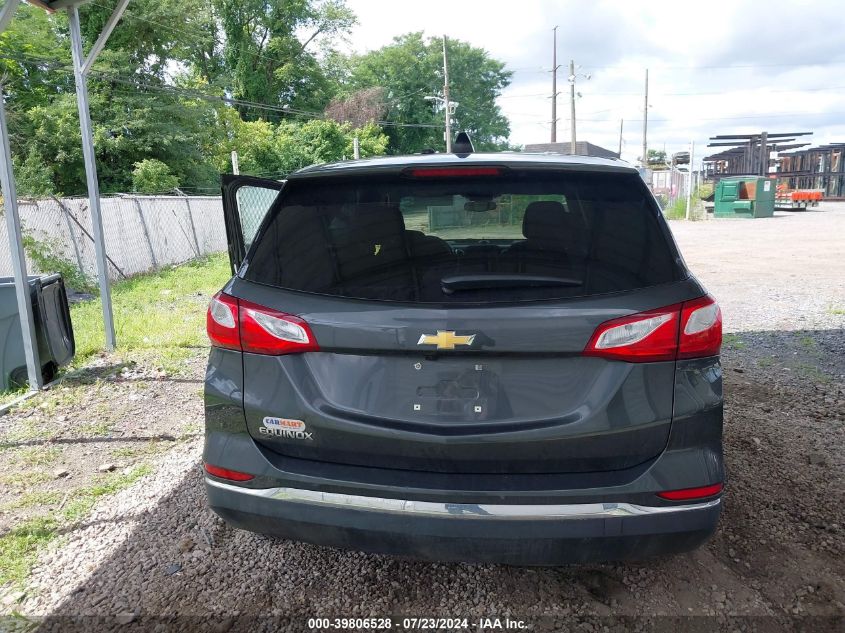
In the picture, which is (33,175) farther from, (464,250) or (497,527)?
(497,527)

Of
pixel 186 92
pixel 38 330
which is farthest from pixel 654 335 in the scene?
pixel 186 92

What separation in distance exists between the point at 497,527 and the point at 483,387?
0.44 meters

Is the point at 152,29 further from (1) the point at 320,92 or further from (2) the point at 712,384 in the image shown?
(2) the point at 712,384

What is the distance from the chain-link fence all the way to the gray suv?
10545 millimetres

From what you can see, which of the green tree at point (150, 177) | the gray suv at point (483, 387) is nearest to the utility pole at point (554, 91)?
the green tree at point (150, 177)

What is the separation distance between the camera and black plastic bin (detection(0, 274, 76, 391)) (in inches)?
212

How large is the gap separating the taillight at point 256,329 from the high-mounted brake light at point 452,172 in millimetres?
680

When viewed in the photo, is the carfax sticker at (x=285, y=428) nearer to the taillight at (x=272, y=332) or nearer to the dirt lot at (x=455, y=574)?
the taillight at (x=272, y=332)

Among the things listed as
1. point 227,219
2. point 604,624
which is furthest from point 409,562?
point 227,219

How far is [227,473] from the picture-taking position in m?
2.28

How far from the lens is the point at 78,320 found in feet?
28.8

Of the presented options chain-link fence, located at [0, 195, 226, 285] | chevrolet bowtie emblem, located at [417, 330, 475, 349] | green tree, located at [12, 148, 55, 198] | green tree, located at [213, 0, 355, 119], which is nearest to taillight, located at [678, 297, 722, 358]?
chevrolet bowtie emblem, located at [417, 330, 475, 349]

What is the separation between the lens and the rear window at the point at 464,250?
2.12 metres

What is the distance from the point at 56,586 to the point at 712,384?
109 inches
